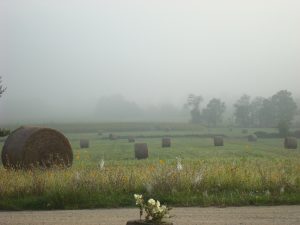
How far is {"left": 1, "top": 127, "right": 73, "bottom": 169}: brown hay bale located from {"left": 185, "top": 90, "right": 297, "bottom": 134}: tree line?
312 ft

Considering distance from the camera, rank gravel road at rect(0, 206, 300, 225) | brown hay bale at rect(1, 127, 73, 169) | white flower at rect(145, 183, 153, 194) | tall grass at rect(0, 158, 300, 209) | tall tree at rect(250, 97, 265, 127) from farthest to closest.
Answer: tall tree at rect(250, 97, 265, 127), brown hay bale at rect(1, 127, 73, 169), white flower at rect(145, 183, 153, 194), tall grass at rect(0, 158, 300, 209), gravel road at rect(0, 206, 300, 225)

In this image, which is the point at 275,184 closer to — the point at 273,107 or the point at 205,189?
the point at 205,189

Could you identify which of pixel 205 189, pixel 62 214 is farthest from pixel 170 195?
pixel 62 214

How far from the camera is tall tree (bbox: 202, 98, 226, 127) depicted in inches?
5610

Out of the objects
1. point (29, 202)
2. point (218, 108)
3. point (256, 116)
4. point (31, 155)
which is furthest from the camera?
point (218, 108)

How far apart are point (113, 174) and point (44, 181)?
222cm

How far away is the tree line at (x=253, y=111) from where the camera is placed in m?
125

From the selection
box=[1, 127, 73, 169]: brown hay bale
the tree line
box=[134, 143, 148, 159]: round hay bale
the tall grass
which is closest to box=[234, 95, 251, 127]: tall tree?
the tree line

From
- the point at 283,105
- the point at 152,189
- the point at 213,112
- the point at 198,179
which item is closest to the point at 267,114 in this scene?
the point at 283,105

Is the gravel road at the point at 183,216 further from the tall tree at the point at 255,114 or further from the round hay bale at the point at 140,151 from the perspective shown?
the tall tree at the point at 255,114

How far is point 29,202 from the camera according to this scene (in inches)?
528

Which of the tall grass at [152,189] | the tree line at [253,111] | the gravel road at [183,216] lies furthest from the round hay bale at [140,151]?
the tree line at [253,111]

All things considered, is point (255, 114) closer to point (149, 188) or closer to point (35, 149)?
point (35, 149)

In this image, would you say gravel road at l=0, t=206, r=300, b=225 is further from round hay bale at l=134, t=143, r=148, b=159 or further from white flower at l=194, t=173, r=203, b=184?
round hay bale at l=134, t=143, r=148, b=159
